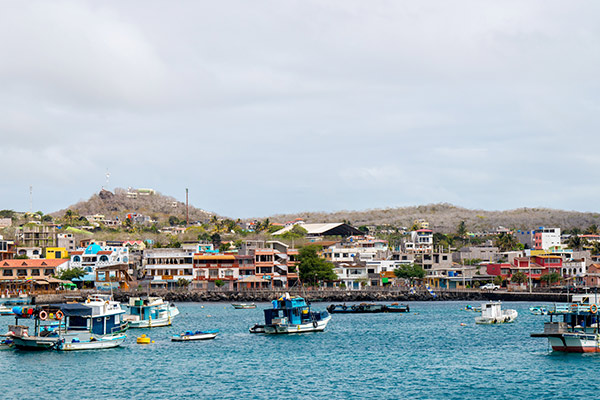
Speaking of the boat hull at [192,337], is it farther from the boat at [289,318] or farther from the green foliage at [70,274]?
the green foliage at [70,274]

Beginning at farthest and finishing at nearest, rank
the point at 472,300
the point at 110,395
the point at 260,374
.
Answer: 1. the point at 472,300
2. the point at 260,374
3. the point at 110,395

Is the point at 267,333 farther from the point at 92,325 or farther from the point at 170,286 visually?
the point at 170,286

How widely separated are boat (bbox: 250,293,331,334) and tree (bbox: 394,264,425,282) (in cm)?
8345

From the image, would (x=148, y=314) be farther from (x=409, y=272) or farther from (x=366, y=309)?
(x=409, y=272)

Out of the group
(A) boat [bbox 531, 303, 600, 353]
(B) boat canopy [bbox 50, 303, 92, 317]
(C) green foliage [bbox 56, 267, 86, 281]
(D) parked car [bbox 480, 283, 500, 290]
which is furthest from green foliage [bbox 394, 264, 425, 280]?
(B) boat canopy [bbox 50, 303, 92, 317]

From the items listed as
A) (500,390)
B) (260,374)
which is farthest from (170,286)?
(500,390)

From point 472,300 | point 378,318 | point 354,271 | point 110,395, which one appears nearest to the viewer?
point 110,395

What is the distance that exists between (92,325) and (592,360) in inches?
1546

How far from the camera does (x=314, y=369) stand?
60.8 metres

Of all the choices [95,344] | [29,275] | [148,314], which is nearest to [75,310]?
[95,344]

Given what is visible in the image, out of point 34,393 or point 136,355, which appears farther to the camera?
point 136,355

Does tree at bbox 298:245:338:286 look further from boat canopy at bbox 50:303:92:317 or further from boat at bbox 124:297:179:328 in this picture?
boat canopy at bbox 50:303:92:317

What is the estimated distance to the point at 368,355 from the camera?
226 ft

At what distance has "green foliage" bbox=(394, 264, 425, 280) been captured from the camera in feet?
552
